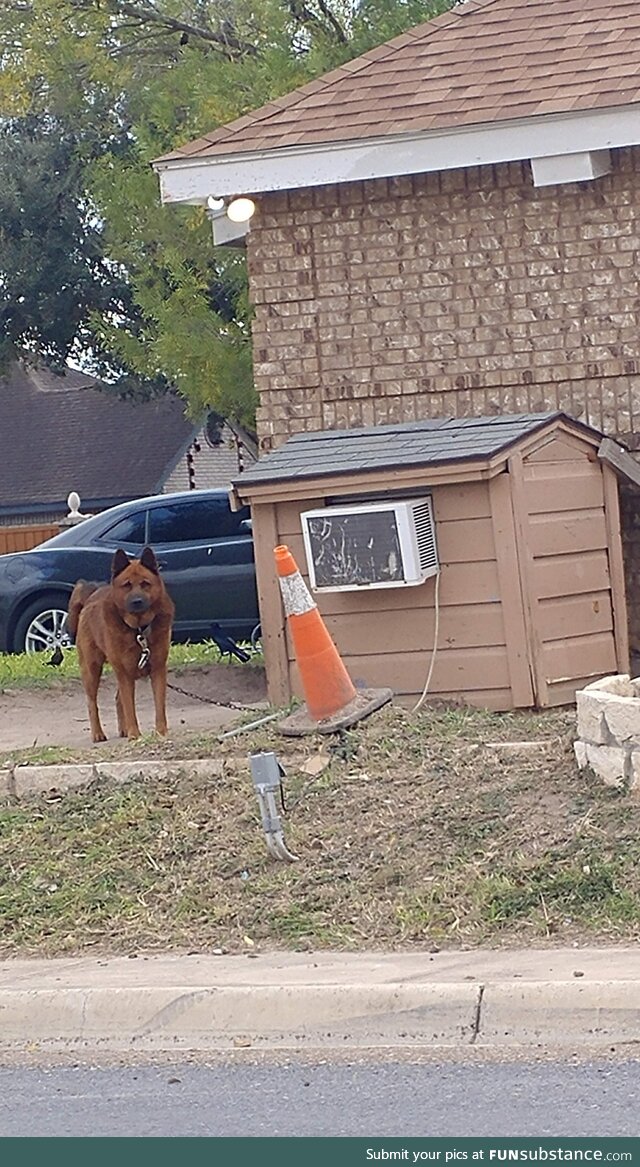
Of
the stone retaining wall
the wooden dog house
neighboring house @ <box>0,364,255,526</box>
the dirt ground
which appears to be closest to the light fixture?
the wooden dog house

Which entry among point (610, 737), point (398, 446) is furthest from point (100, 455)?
point (610, 737)

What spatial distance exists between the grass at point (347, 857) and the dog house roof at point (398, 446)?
2.34 m

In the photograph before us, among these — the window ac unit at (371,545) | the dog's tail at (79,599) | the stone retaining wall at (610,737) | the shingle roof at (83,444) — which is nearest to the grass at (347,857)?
the stone retaining wall at (610,737)

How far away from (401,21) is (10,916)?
520 inches

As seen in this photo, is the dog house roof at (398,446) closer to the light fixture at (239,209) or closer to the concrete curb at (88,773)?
the light fixture at (239,209)

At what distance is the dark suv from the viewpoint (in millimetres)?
14766

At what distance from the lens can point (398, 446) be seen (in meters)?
10.8

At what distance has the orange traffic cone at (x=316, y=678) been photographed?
855cm

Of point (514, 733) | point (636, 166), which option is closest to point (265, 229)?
point (636, 166)

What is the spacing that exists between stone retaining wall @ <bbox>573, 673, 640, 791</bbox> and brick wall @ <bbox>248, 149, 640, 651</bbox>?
4.43 m

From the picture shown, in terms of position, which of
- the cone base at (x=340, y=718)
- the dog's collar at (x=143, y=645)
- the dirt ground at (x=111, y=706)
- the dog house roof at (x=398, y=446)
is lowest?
the dirt ground at (x=111, y=706)

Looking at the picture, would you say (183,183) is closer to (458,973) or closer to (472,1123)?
(458,973)

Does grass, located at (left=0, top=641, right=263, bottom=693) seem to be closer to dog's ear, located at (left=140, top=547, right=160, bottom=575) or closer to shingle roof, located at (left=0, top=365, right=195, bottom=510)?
dog's ear, located at (left=140, top=547, right=160, bottom=575)

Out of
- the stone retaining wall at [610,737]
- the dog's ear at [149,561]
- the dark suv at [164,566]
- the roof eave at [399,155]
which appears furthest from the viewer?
the dark suv at [164,566]
